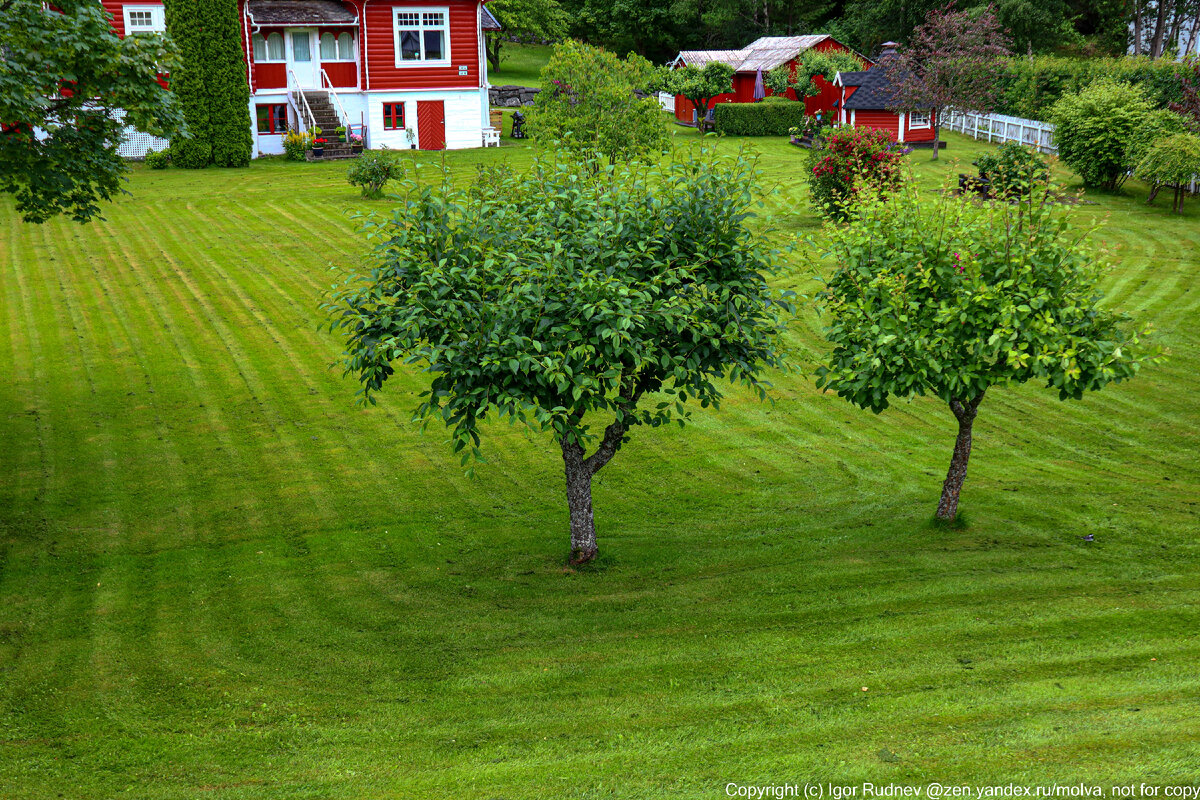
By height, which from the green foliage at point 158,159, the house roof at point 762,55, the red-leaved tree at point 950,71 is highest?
the house roof at point 762,55

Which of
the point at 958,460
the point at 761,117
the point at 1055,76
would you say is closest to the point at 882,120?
the point at 761,117

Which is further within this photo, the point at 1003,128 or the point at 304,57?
the point at 1003,128

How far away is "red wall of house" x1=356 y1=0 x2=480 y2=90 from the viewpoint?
4531 cm

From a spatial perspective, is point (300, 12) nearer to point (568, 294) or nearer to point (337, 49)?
point (337, 49)

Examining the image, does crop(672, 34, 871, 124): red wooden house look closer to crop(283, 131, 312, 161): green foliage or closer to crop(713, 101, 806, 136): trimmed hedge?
crop(713, 101, 806, 136): trimmed hedge

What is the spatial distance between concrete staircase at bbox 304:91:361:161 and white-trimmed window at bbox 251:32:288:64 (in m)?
2.00

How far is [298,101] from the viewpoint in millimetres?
45188

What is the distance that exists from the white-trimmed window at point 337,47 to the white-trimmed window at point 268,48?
5.92ft

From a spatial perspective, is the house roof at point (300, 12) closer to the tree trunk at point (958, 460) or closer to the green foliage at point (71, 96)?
the green foliage at point (71, 96)

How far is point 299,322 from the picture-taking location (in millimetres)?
23906

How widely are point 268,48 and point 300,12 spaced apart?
223 centimetres

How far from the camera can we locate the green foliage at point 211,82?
130 feet

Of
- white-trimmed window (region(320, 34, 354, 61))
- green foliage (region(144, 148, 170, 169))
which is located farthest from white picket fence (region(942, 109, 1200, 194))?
green foliage (region(144, 148, 170, 169))

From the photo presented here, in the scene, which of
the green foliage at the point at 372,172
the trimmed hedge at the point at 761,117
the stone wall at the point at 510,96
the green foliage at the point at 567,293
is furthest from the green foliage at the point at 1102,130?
the stone wall at the point at 510,96
